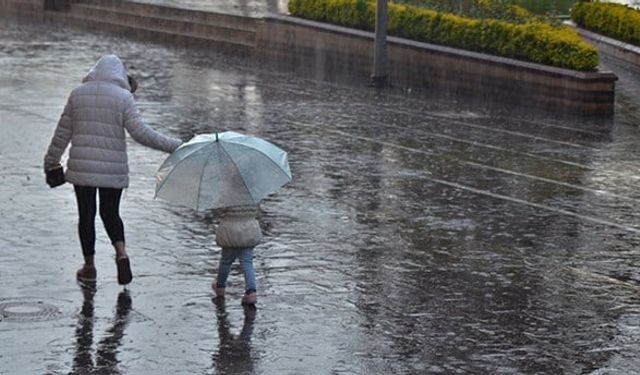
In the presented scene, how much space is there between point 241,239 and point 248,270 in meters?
0.21

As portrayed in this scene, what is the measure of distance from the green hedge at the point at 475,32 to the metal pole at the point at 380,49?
3.04ft

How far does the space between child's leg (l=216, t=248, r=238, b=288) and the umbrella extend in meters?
0.40

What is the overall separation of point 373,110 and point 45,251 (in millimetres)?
10059

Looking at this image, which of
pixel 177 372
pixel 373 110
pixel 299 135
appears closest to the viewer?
pixel 177 372

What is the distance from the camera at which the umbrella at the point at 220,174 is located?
10484 millimetres

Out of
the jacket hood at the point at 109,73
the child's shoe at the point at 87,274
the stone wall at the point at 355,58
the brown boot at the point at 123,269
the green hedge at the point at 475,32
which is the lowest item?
the stone wall at the point at 355,58

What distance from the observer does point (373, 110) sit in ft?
71.3

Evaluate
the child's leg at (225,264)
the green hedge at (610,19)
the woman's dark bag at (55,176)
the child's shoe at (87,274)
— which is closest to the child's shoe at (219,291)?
the child's leg at (225,264)

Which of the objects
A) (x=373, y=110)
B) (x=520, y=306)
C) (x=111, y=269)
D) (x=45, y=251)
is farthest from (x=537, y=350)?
(x=373, y=110)

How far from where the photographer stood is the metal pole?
24.2 m

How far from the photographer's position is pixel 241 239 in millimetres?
10641

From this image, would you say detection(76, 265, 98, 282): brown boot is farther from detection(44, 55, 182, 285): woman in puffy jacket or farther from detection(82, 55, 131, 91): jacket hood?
detection(82, 55, 131, 91): jacket hood

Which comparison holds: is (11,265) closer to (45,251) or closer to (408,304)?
(45,251)

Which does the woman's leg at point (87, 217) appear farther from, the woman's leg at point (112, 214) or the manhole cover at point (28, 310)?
the manhole cover at point (28, 310)
